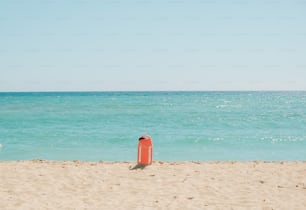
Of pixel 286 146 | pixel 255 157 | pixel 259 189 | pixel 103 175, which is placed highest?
pixel 286 146

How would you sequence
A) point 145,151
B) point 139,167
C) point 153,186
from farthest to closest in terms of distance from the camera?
point 145,151, point 139,167, point 153,186

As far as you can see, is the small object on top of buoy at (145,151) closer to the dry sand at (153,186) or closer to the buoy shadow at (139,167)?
the buoy shadow at (139,167)

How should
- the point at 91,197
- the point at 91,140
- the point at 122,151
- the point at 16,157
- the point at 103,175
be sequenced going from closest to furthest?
the point at 91,197, the point at 103,175, the point at 16,157, the point at 122,151, the point at 91,140

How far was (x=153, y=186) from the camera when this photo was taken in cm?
762

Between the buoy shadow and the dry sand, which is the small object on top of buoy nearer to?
the buoy shadow

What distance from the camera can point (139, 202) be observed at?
652cm

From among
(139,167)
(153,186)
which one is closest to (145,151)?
(139,167)

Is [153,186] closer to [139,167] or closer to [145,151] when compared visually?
[139,167]

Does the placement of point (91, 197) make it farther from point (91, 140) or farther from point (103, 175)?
point (91, 140)

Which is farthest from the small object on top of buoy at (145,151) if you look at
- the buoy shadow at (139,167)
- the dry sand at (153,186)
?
the dry sand at (153,186)

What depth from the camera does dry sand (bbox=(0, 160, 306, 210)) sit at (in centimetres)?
642

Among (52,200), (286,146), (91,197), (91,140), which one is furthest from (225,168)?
(91,140)

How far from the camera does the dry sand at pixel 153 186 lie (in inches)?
253

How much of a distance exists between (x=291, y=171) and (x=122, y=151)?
23.3ft
